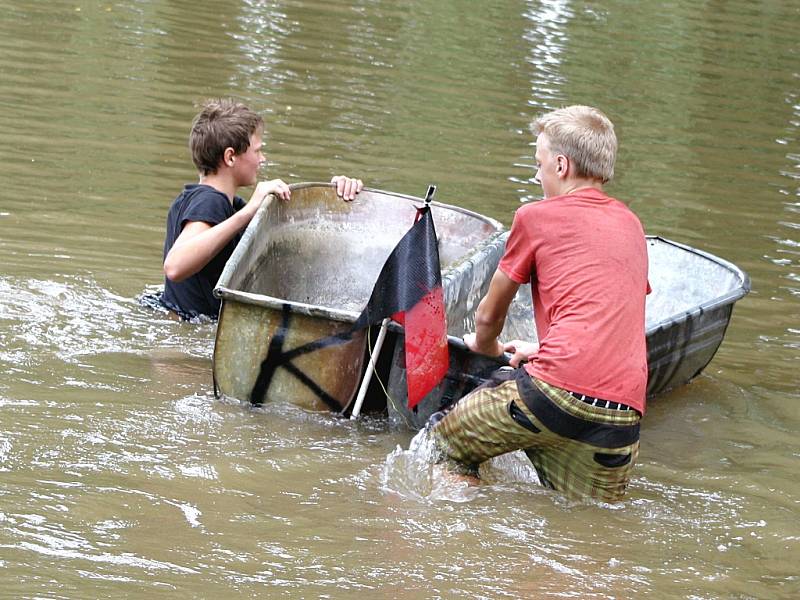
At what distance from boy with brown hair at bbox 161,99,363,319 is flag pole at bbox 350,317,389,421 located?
1.02 metres

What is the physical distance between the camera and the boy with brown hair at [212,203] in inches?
223

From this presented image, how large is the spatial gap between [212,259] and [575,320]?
89.9 inches

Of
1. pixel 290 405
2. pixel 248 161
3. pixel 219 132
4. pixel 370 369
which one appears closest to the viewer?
pixel 370 369

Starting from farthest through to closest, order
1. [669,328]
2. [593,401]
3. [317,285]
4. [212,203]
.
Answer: [317,285]
[212,203]
[669,328]
[593,401]

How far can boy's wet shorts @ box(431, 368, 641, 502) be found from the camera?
4270mm

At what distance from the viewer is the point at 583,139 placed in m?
4.32

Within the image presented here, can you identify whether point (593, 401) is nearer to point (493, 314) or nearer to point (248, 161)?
point (493, 314)

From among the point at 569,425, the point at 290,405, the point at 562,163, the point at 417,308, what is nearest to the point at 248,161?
the point at 290,405

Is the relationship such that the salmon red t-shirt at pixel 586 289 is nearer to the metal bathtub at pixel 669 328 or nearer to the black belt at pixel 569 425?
the black belt at pixel 569 425

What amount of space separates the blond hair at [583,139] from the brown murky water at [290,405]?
1.26 m

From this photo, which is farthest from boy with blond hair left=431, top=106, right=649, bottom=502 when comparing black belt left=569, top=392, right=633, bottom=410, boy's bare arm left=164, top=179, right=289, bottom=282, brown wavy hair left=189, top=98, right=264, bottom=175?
brown wavy hair left=189, top=98, right=264, bottom=175

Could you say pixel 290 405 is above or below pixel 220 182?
below

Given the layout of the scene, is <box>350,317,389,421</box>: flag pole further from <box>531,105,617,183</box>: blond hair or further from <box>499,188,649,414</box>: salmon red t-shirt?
<box>531,105,617,183</box>: blond hair

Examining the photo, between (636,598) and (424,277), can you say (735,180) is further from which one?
(636,598)
